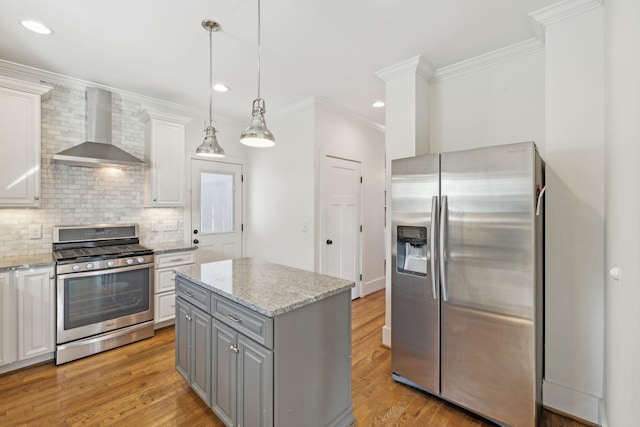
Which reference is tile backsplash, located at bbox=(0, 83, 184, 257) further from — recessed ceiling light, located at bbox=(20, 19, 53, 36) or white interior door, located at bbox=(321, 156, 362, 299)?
white interior door, located at bbox=(321, 156, 362, 299)

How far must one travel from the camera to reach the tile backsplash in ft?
9.75

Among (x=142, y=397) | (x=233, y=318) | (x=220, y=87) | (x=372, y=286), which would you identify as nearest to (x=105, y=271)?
(x=142, y=397)

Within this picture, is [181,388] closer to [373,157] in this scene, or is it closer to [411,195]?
[411,195]

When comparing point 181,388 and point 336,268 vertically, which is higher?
point 336,268

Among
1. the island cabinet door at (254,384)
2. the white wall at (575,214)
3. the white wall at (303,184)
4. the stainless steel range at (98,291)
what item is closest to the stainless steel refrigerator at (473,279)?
the white wall at (575,214)

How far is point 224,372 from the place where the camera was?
1782mm

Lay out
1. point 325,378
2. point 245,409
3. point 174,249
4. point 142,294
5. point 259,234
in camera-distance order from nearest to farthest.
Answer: point 245,409 < point 325,378 < point 142,294 < point 174,249 < point 259,234

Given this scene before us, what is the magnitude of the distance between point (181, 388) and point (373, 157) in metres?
3.97

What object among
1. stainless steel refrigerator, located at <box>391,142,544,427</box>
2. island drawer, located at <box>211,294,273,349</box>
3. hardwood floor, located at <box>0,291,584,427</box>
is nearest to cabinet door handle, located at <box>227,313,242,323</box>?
island drawer, located at <box>211,294,273,349</box>

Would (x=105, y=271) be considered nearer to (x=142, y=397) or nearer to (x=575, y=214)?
(x=142, y=397)

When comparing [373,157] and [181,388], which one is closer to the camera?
[181,388]

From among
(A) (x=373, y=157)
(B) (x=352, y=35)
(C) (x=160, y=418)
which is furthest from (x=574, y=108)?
(C) (x=160, y=418)

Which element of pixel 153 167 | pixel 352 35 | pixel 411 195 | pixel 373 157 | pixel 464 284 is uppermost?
pixel 352 35

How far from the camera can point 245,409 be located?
162 centimetres
